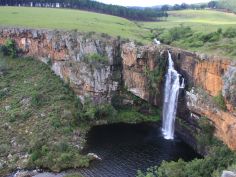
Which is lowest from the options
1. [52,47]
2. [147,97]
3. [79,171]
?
[79,171]

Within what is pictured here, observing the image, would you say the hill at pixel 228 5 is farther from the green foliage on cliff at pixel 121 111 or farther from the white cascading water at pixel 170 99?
the white cascading water at pixel 170 99

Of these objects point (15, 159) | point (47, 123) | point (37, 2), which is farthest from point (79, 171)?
point (37, 2)

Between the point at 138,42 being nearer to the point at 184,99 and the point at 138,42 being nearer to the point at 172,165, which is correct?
the point at 184,99

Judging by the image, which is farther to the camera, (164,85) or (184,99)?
(164,85)

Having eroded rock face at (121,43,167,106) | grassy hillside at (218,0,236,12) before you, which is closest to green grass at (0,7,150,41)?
eroded rock face at (121,43,167,106)

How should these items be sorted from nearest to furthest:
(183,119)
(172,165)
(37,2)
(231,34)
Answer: (172,165), (183,119), (231,34), (37,2)

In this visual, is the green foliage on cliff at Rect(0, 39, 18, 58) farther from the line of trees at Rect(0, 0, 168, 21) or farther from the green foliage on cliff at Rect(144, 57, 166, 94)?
the line of trees at Rect(0, 0, 168, 21)
